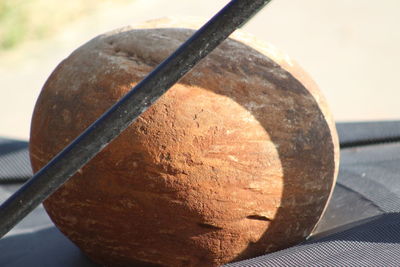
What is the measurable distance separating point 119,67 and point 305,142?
1.67 feet

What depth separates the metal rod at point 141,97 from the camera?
1.65m

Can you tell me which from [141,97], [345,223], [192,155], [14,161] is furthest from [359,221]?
[14,161]

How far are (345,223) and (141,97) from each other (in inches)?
41.0

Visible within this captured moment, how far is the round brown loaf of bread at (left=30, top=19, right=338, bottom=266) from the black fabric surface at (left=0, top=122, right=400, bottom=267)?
118mm

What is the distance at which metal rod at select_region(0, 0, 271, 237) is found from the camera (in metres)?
1.65

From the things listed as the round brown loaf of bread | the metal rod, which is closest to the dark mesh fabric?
the round brown loaf of bread

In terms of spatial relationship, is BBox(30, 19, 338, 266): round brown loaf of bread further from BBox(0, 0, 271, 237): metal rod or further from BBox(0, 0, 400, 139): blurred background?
BBox(0, 0, 400, 139): blurred background

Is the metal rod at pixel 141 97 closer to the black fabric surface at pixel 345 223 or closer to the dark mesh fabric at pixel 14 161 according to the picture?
the black fabric surface at pixel 345 223

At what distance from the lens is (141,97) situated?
166cm

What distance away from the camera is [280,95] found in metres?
2.14

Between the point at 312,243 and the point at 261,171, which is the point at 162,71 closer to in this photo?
the point at 261,171

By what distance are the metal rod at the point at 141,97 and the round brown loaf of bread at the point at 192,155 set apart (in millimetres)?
375

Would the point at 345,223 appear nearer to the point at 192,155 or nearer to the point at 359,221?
the point at 359,221

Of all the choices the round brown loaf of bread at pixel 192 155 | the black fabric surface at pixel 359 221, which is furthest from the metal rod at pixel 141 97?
the black fabric surface at pixel 359 221
